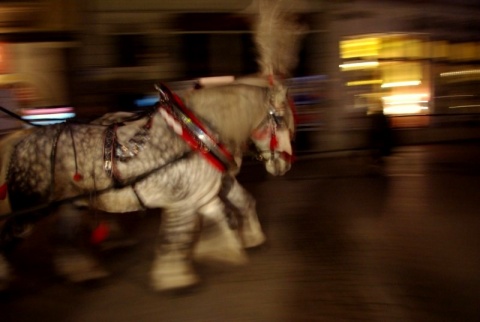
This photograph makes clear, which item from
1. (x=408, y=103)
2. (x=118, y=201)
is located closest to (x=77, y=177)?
(x=118, y=201)

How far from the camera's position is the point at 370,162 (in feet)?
29.1

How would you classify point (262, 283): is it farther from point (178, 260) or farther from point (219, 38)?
point (219, 38)

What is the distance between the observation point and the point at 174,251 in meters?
3.84

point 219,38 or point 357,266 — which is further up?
point 219,38

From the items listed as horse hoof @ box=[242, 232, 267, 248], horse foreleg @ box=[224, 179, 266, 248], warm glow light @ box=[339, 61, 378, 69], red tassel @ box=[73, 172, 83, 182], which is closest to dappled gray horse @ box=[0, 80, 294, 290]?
red tassel @ box=[73, 172, 83, 182]

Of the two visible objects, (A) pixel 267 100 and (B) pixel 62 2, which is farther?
(B) pixel 62 2

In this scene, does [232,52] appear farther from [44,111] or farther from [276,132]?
[276,132]

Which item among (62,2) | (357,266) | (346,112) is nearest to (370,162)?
(346,112)

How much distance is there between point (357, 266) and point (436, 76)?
9841 millimetres

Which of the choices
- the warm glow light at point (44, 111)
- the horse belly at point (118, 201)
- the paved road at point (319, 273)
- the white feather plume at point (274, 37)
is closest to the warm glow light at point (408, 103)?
the paved road at point (319, 273)

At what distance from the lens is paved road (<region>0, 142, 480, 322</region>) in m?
3.59

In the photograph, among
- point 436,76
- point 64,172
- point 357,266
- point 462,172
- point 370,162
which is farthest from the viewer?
point 436,76

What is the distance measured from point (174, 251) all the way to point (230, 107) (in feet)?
4.16

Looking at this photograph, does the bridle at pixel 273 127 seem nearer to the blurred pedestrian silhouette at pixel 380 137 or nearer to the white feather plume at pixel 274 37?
the white feather plume at pixel 274 37
